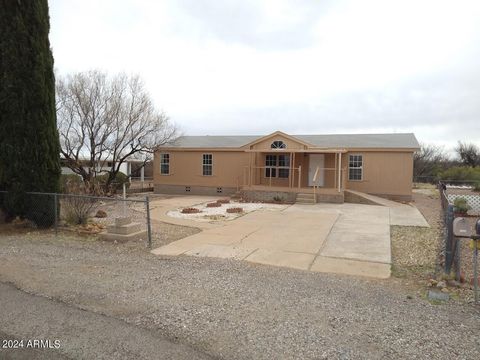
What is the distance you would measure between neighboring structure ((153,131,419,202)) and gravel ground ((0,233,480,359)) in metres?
12.7

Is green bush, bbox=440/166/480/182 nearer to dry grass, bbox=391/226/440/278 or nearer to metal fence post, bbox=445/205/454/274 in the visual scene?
dry grass, bbox=391/226/440/278

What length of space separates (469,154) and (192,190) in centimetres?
4080

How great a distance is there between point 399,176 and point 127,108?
14.9 m

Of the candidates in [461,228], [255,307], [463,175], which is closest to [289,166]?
[461,228]

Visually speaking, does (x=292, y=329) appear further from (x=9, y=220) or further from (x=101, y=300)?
(x=9, y=220)

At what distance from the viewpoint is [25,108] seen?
374 inches

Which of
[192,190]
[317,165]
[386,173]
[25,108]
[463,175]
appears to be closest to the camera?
[25,108]

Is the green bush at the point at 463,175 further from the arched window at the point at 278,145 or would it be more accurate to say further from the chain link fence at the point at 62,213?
the chain link fence at the point at 62,213

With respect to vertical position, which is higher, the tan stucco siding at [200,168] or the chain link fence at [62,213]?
the tan stucco siding at [200,168]

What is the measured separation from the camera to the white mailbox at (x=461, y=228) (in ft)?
16.2

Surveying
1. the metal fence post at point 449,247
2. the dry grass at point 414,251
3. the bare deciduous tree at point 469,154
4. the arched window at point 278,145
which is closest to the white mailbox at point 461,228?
the metal fence post at point 449,247

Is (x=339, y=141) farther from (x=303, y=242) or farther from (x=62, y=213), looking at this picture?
(x=62, y=213)

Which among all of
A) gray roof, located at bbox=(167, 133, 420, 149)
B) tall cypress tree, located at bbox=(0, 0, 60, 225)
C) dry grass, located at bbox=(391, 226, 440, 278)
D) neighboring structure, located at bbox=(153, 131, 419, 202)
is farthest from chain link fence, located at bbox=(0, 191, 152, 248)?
gray roof, located at bbox=(167, 133, 420, 149)

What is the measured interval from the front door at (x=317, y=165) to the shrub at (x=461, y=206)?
7549 millimetres
